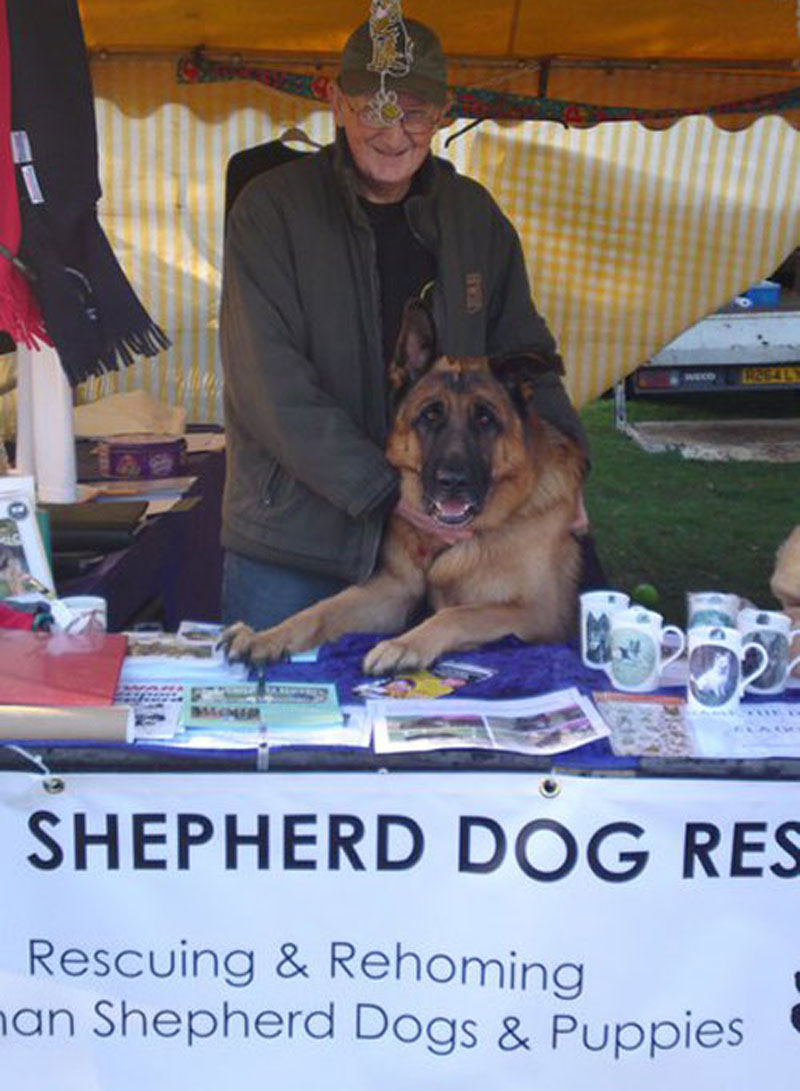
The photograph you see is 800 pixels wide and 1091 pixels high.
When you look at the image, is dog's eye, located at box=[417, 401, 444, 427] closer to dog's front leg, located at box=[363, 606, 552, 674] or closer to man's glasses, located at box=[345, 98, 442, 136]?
dog's front leg, located at box=[363, 606, 552, 674]

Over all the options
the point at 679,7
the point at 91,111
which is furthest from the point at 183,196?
the point at 91,111

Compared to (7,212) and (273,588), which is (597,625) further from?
(7,212)

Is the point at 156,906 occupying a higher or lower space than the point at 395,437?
lower

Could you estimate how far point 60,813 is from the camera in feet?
6.76

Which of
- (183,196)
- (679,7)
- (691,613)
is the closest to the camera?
(691,613)

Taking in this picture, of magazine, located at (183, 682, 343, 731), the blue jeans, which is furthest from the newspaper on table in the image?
the blue jeans

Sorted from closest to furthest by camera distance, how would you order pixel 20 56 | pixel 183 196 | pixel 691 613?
1. pixel 691 613
2. pixel 20 56
3. pixel 183 196

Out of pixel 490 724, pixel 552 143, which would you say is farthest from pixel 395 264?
pixel 552 143

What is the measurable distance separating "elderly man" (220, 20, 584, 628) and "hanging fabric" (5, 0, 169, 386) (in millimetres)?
277

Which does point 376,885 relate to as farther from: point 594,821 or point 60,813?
point 60,813

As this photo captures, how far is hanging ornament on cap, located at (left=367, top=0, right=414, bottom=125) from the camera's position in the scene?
2.72 meters

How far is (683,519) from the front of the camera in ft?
28.0

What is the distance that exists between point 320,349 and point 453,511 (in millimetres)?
524

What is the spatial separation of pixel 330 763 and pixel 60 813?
0.44m
